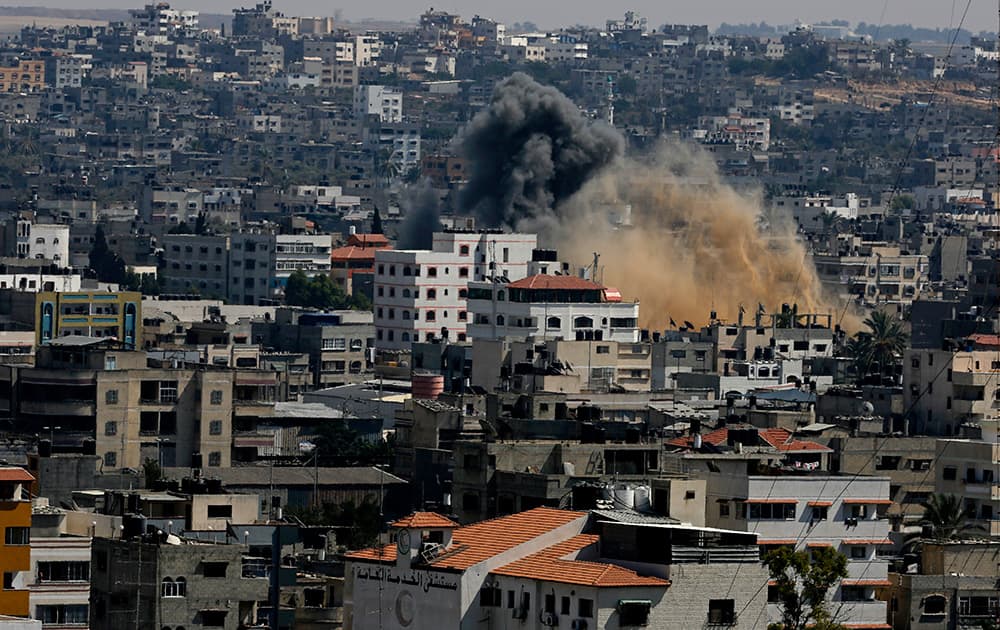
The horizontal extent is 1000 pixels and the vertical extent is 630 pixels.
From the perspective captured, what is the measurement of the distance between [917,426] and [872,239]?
98223 mm

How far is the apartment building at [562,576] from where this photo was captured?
35250mm

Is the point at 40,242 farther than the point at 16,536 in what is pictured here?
Yes

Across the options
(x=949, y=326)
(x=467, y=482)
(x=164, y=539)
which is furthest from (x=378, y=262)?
(x=164, y=539)

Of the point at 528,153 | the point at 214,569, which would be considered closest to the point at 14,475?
the point at 214,569

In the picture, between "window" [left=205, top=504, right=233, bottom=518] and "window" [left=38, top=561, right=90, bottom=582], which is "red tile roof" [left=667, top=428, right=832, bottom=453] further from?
"window" [left=38, top=561, right=90, bottom=582]

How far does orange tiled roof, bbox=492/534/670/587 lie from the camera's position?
116ft

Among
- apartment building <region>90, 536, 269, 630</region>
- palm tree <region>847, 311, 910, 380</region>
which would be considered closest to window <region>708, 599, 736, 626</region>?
apartment building <region>90, 536, 269, 630</region>

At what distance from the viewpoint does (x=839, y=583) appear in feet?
140

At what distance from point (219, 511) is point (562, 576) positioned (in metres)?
15.2

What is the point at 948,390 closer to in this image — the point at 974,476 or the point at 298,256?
the point at 974,476

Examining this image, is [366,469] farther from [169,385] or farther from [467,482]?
[467,482]

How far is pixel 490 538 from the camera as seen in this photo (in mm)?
37406

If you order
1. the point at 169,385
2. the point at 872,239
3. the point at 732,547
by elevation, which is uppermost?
the point at 732,547

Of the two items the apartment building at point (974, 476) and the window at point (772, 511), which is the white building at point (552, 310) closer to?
the apartment building at point (974, 476)
